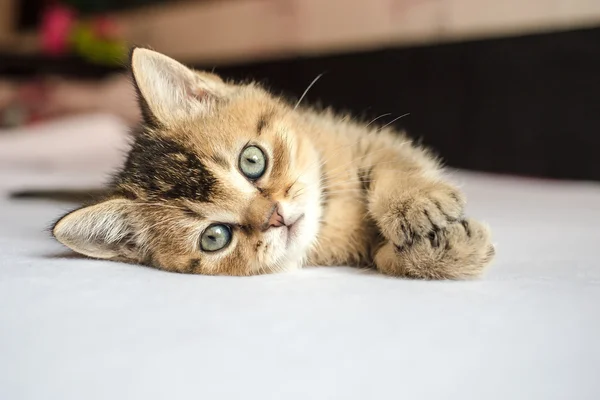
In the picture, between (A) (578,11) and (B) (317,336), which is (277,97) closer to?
(B) (317,336)

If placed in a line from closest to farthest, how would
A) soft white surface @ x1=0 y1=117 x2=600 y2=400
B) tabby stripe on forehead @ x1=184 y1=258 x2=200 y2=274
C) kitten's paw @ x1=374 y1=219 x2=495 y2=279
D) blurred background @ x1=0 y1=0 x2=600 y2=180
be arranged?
soft white surface @ x1=0 y1=117 x2=600 y2=400
kitten's paw @ x1=374 y1=219 x2=495 y2=279
tabby stripe on forehead @ x1=184 y1=258 x2=200 y2=274
blurred background @ x1=0 y1=0 x2=600 y2=180

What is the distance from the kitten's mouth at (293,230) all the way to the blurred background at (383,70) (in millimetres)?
1224

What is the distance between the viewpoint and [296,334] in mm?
597

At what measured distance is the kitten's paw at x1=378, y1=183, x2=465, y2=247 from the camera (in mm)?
870

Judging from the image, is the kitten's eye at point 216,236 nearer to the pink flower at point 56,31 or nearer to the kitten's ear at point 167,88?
the kitten's ear at point 167,88

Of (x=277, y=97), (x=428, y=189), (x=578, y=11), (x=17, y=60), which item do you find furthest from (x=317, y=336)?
(x=17, y=60)

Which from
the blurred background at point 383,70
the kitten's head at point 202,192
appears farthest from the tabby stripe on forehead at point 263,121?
the blurred background at point 383,70

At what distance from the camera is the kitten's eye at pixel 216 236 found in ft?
3.07

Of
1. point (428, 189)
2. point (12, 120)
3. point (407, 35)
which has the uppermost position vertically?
point (407, 35)

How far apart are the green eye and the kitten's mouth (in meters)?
0.10

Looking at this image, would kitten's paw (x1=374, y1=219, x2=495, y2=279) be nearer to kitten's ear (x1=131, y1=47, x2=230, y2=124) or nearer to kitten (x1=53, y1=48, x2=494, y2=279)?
kitten (x1=53, y1=48, x2=494, y2=279)

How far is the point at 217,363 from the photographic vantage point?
542 millimetres

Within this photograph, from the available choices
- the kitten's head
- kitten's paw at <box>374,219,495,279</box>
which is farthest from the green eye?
kitten's paw at <box>374,219,495,279</box>

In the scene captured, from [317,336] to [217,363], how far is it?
0.36ft
